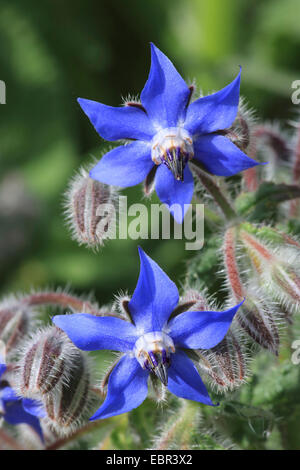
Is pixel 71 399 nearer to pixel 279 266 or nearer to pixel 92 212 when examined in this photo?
pixel 92 212

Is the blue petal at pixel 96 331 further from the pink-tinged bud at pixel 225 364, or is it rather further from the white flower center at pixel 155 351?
the pink-tinged bud at pixel 225 364

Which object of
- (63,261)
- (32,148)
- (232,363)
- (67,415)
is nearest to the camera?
(232,363)

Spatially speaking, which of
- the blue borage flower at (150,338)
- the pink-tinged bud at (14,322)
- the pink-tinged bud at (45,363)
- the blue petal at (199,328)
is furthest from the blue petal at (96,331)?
the pink-tinged bud at (14,322)

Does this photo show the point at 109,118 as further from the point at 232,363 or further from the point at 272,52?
the point at 272,52

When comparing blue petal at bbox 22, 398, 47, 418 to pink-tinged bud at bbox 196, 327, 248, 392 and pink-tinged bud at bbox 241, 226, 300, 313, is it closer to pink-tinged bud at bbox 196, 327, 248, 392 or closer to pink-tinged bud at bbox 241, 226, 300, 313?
pink-tinged bud at bbox 196, 327, 248, 392

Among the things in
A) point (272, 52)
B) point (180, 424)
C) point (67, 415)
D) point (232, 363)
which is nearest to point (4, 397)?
point (67, 415)

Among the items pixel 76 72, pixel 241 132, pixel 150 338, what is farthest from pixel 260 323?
pixel 76 72
